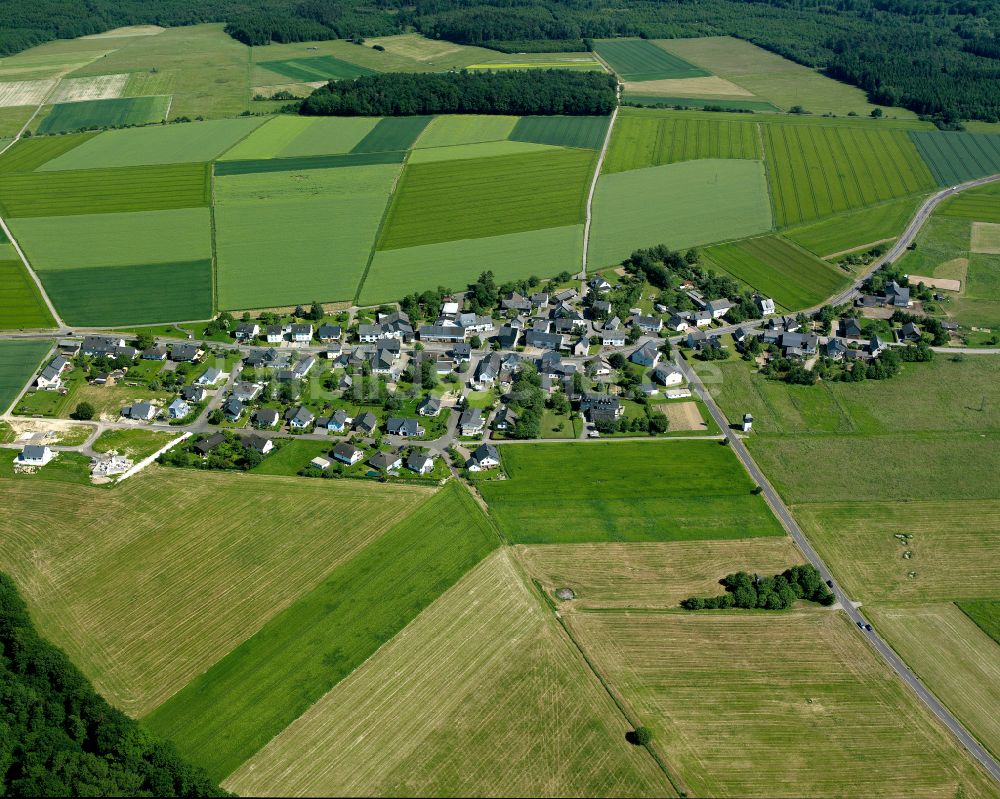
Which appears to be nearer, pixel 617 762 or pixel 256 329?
pixel 617 762

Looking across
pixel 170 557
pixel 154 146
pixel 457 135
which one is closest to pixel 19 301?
pixel 170 557

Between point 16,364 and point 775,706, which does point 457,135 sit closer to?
point 16,364

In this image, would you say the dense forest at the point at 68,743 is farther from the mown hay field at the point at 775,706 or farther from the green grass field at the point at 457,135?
the green grass field at the point at 457,135

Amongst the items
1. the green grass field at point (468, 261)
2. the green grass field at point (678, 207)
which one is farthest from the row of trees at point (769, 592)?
the green grass field at point (678, 207)

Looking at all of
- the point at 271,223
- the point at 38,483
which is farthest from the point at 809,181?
the point at 38,483

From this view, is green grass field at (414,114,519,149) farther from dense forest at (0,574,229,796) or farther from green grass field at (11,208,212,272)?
dense forest at (0,574,229,796)

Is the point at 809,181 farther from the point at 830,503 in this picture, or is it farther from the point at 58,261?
the point at 58,261
